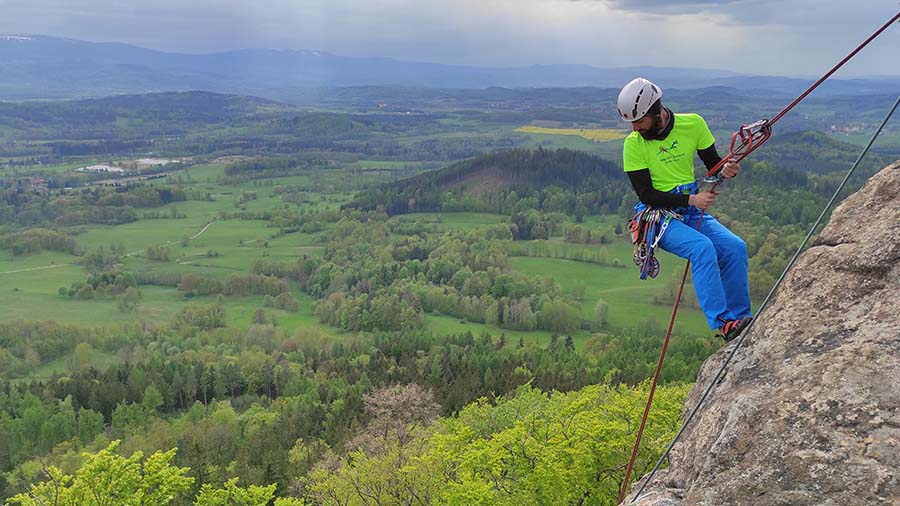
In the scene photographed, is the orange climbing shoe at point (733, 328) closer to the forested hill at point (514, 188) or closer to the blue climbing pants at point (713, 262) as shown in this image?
the blue climbing pants at point (713, 262)

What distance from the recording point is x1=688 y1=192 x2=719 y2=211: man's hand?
28.4 ft

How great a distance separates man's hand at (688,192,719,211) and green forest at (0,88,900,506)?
1047 centimetres

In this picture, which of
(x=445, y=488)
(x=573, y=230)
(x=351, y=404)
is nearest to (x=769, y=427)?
(x=445, y=488)

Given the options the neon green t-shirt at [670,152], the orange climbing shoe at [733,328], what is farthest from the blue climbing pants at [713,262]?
the neon green t-shirt at [670,152]

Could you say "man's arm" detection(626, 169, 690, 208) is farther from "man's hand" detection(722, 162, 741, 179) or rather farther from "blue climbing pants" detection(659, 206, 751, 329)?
"man's hand" detection(722, 162, 741, 179)

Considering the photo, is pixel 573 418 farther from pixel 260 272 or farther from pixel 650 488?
pixel 260 272

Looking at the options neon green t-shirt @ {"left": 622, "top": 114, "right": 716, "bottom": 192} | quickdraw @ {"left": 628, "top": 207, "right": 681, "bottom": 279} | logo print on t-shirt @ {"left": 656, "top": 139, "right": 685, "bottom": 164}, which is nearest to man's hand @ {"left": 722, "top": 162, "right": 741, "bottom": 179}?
neon green t-shirt @ {"left": 622, "top": 114, "right": 716, "bottom": 192}

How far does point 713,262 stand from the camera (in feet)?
28.1

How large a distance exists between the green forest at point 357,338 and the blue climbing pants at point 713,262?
9.47 metres

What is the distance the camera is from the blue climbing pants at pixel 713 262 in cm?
863

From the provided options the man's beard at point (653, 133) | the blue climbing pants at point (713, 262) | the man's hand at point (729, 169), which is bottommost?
the blue climbing pants at point (713, 262)

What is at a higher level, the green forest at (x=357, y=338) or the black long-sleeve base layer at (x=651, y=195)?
the black long-sleeve base layer at (x=651, y=195)

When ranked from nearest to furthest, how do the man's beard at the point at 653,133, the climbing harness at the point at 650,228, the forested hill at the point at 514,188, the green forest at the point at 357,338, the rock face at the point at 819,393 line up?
the rock face at the point at 819,393, the man's beard at the point at 653,133, the climbing harness at the point at 650,228, the green forest at the point at 357,338, the forested hill at the point at 514,188

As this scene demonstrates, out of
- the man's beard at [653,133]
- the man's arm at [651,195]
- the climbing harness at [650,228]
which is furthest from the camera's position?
the climbing harness at [650,228]
